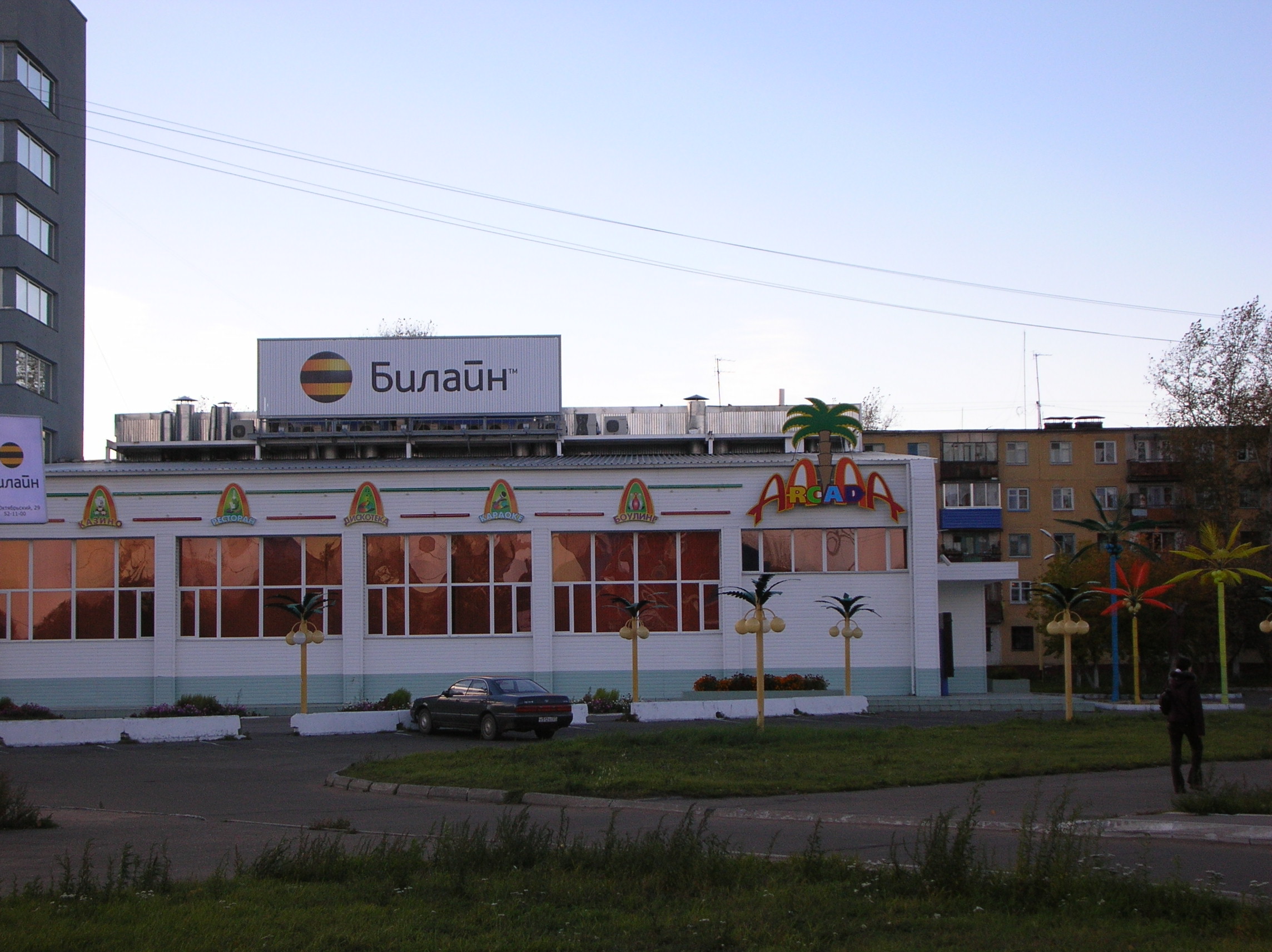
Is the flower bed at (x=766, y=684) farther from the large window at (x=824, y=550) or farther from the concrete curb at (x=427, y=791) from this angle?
the concrete curb at (x=427, y=791)

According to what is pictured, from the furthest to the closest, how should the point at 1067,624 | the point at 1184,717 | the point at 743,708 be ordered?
the point at 743,708, the point at 1067,624, the point at 1184,717

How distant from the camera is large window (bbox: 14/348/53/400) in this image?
152ft

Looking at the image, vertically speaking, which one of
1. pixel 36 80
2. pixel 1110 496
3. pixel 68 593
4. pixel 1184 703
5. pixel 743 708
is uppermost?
pixel 36 80

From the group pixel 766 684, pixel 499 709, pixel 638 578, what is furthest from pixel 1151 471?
pixel 499 709

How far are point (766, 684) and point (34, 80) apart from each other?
37344 millimetres

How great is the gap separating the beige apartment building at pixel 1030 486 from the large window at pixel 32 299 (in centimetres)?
4264

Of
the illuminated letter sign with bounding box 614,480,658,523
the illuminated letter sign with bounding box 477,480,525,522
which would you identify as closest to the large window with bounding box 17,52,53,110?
the illuminated letter sign with bounding box 477,480,525,522

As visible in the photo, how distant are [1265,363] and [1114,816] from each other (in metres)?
54.6

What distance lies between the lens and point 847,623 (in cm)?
3697

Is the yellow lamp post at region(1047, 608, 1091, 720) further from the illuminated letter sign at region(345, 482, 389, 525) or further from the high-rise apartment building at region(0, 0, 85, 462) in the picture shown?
the high-rise apartment building at region(0, 0, 85, 462)

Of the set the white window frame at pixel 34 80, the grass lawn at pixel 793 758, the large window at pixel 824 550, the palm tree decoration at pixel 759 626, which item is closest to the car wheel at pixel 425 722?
the grass lawn at pixel 793 758

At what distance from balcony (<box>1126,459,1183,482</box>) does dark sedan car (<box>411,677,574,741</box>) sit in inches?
1962

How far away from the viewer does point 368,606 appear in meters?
41.2

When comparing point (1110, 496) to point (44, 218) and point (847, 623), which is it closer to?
point (847, 623)
